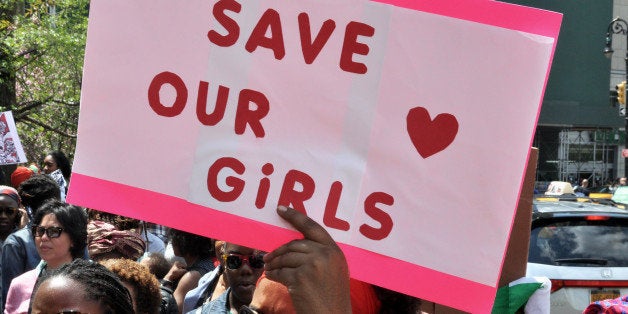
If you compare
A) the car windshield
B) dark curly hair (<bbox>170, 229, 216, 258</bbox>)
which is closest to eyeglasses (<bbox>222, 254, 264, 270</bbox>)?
dark curly hair (<bbox>170, 229, 216, 258</bbox>)

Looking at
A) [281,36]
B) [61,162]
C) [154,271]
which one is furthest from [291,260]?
[61,162]

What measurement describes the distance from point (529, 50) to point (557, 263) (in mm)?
4750

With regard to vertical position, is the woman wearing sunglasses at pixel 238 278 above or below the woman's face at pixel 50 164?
below

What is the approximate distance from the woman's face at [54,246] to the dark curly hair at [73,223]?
0.02 meters

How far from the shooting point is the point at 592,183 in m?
51.2

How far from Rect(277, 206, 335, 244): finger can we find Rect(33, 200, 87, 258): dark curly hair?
10.1ft

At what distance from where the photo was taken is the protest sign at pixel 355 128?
2.35 metres

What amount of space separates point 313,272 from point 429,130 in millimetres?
538

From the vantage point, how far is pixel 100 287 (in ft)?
8.55

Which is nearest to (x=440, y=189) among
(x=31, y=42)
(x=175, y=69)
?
(x=175, y=69)

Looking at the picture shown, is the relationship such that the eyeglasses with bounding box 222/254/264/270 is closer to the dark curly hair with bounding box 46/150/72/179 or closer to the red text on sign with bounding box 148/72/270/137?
the red text on sign with bounding box 148/72/270/137

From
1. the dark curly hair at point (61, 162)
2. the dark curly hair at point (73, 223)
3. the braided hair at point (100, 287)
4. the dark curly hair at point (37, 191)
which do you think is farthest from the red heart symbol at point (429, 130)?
the dark curly hair at point (61, 162)

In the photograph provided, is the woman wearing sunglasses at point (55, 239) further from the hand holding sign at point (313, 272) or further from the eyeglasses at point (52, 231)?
the hand holding sign at point (313, 272)

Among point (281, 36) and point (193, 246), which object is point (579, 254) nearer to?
point (193, 246)
